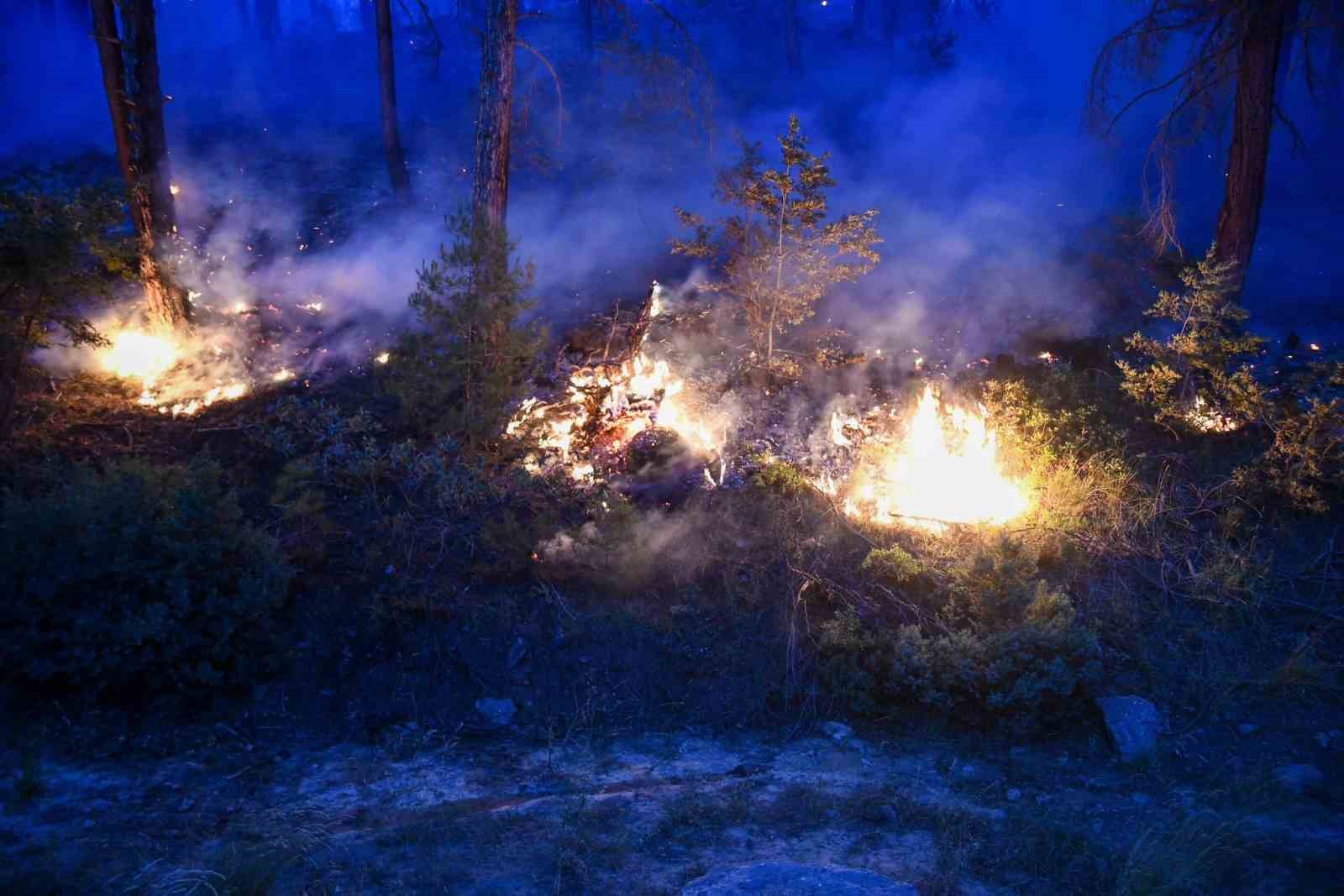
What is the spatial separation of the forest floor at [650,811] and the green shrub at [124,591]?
36 centimetres

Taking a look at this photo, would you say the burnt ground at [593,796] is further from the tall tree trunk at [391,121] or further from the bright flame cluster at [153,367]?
the tall tree trunk at [391,121]

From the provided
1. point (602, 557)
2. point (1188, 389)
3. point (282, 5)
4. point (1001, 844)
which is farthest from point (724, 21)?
point (282, 5)

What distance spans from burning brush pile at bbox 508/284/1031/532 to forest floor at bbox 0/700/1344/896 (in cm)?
226

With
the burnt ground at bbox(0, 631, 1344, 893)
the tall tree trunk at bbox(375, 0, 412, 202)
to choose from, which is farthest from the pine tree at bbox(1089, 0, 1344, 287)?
the tall tree trunk at bbox(375, 0, 412, 202)

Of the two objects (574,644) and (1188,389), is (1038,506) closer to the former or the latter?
(1188,389)

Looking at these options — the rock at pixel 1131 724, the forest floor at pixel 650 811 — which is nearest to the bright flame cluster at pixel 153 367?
the forest floor at pixel 650 811

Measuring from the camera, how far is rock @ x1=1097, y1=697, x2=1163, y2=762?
4.38 meters

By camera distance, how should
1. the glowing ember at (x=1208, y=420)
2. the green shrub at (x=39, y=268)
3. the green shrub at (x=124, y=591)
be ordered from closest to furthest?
1. the green shrub at (x=124, y=591)
2. the green shrub at (x=39, y=268)
3. the glowing ember at (x=1208, y=420)

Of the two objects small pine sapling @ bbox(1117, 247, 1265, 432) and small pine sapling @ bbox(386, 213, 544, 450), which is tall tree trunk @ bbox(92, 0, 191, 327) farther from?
small pine sapling @ bbox(1117, 247, 1265, 432)

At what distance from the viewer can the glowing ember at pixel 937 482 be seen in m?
6.32

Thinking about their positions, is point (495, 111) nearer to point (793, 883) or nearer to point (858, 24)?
point (793, 883)

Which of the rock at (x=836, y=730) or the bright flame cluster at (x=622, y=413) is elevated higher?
the bright flame cluster at (x=622, y=413)

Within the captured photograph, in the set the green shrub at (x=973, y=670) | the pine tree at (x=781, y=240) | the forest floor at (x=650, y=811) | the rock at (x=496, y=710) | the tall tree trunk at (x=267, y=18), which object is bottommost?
the forest floor at (x=650, y=811)

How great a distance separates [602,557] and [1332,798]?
4324 millimetres
